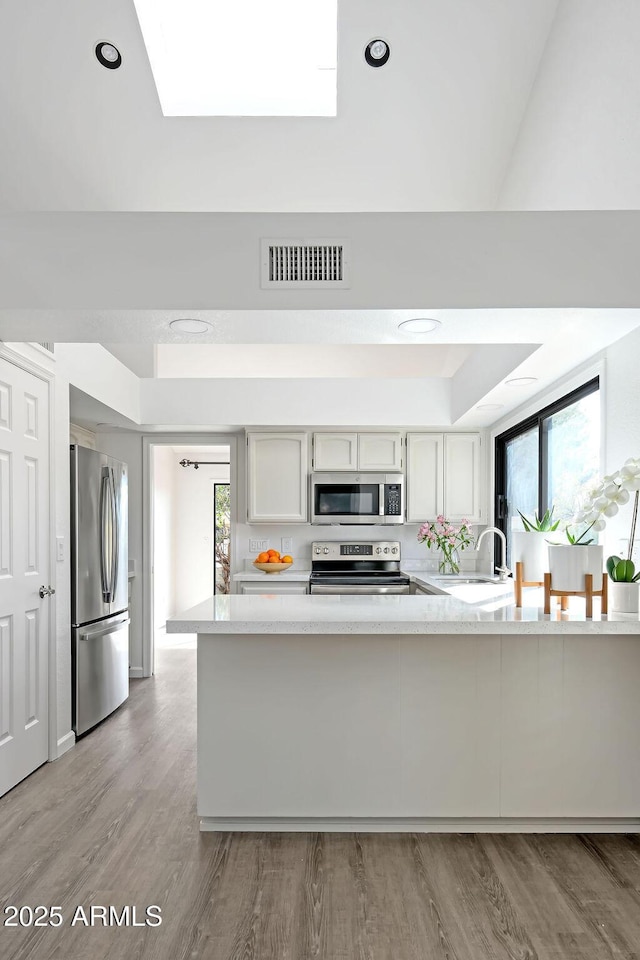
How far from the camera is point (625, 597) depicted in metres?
2.48

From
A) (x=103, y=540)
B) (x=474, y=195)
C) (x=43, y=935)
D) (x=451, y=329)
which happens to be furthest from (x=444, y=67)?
(x=43, y=935)

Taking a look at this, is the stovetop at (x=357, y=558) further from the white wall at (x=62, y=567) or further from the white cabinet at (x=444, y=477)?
the white wall at (x=62, y=567)

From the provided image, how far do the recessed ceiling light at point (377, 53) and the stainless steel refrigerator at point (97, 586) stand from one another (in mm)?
2601

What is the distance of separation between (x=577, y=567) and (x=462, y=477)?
9.29 feet

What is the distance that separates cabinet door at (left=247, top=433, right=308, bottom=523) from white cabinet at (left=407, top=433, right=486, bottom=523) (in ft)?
2.82

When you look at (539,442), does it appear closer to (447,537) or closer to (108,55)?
(447,537)

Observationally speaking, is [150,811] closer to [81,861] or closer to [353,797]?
[81,861]

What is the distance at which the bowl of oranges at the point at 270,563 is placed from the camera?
5.23m

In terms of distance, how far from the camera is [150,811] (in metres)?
2.73

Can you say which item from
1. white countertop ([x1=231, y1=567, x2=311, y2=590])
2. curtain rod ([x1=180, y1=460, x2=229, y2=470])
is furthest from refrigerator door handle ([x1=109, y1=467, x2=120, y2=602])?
curtain rod ([x1=180, y1=460, x2=229, y2=470])

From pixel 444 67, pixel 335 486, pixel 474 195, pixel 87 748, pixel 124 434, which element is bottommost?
pixel 87 748

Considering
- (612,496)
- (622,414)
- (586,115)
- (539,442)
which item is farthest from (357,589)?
(586,115)

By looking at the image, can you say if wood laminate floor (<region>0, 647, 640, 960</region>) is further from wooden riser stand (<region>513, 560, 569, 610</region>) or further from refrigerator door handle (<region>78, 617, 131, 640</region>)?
refrigerator door handle (<region>78, 617, 131, 640</region>)

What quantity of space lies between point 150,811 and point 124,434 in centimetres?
342
